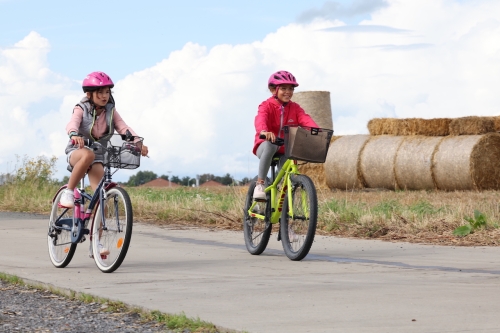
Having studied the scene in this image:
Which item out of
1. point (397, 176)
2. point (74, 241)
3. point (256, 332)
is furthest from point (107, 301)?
point (397, 176)

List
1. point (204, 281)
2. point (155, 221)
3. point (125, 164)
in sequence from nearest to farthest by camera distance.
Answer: point (204, 281) → point (125, 164) → point (155, 221)

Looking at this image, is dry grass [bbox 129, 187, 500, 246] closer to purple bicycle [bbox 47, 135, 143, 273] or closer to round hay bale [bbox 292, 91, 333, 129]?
purple bicycle [bbox 47, 135, 143, 273]

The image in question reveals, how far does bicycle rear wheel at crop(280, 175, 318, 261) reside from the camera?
7.39 meters

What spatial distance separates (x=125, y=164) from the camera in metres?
7.01

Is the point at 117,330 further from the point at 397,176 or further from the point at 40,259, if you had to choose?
the point at 397,176

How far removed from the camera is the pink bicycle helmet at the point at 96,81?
7117 mm

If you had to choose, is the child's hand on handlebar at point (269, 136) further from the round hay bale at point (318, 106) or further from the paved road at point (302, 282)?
the round hay bale at point (318, 106)

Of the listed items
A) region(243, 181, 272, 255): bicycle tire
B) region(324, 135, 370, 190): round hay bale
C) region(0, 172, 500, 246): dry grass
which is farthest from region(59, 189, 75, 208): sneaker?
region(324, 135, 370, 190): round hay bale

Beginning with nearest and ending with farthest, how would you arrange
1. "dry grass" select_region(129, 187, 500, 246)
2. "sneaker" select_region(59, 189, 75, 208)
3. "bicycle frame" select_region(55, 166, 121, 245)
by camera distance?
1. "bicycle frame" select_region(55, 166, 121, 245)
2. "sneaker" select_region(59, 189, 75, 208)
3. "dry grass" select_region(129, 187, 500, 246)

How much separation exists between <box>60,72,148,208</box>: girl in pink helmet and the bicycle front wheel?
334 mm

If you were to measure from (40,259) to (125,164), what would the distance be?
1.68m

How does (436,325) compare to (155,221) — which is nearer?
(436,325)

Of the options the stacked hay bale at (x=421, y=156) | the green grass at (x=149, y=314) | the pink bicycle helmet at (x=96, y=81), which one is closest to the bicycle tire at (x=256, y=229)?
the pink bicycle helmet at (x=96, y=81)

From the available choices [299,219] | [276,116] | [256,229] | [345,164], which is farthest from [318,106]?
[299,219]
